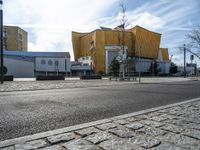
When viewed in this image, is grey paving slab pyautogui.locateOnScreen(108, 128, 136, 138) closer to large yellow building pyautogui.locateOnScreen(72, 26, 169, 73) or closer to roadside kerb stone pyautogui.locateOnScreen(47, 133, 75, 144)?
roadside kerb stone pyautogui.locateOnScreen(47, 133, 75, 144)

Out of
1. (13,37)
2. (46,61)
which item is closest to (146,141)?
(46,61)

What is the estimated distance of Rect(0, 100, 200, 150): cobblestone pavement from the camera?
3725 millimetres

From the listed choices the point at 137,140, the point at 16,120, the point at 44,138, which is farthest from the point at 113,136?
the point at 16,120

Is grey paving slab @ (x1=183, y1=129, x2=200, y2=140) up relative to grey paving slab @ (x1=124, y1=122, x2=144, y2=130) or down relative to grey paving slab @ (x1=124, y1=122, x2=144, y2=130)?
up

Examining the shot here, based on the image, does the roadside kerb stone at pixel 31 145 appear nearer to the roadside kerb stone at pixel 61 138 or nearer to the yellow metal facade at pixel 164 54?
the roadside kerb stone at pixel 61 138

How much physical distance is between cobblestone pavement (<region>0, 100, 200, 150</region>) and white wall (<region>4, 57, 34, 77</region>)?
61.1 meters

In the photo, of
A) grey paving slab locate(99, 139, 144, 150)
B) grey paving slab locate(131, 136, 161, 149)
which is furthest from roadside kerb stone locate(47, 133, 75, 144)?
grey paving slab locate(131, 136, 161, 149)

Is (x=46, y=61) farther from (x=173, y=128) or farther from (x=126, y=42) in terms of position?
(x=173, y=128)

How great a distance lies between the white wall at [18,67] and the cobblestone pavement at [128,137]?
61107 mm

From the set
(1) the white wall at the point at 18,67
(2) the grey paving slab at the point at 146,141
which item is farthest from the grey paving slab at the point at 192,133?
(1) the white wall at the point at 18,67

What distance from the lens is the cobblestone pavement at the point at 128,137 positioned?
3.72 meters

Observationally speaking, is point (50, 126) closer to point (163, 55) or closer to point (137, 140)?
point (137, 140)

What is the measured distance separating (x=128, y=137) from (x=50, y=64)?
9884 cm

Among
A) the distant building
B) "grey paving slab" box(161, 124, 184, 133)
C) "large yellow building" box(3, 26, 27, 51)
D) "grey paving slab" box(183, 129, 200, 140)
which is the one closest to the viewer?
"grey paving slab" box(183, 129, 200, 140)
